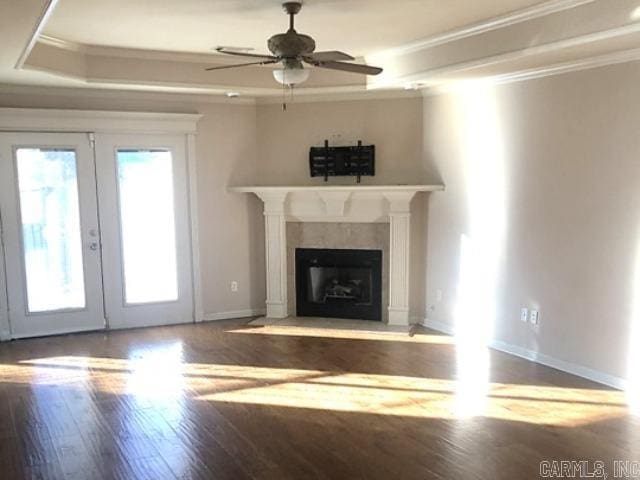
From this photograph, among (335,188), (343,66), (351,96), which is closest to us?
(343,66)

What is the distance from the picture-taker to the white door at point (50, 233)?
5.47 metres

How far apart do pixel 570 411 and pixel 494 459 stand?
0.95 meters

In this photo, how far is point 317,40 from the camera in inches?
186

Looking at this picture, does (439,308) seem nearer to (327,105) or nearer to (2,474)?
(327,105)

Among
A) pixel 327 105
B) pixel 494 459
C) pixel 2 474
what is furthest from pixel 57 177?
pixel 494 459

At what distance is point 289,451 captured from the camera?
3.29 m

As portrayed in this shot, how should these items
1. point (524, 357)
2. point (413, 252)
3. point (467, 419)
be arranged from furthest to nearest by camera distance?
point (413, 252) → point (524, 357) → point (467, 419)

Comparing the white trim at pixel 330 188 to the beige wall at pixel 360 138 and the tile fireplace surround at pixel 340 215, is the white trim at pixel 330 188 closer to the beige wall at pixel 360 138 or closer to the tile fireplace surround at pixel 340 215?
the tile fireplace surround at pixel 340 215

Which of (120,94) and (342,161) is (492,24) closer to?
(342,161)

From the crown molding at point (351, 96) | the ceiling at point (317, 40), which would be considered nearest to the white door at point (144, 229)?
the ceiling at point (317, 40)

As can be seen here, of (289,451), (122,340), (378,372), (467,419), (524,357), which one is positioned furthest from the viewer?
(122,340)

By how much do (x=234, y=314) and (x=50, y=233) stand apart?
2135 millimetres

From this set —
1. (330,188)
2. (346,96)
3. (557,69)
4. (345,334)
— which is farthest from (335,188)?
(557,69)

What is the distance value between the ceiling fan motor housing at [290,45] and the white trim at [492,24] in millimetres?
1504
